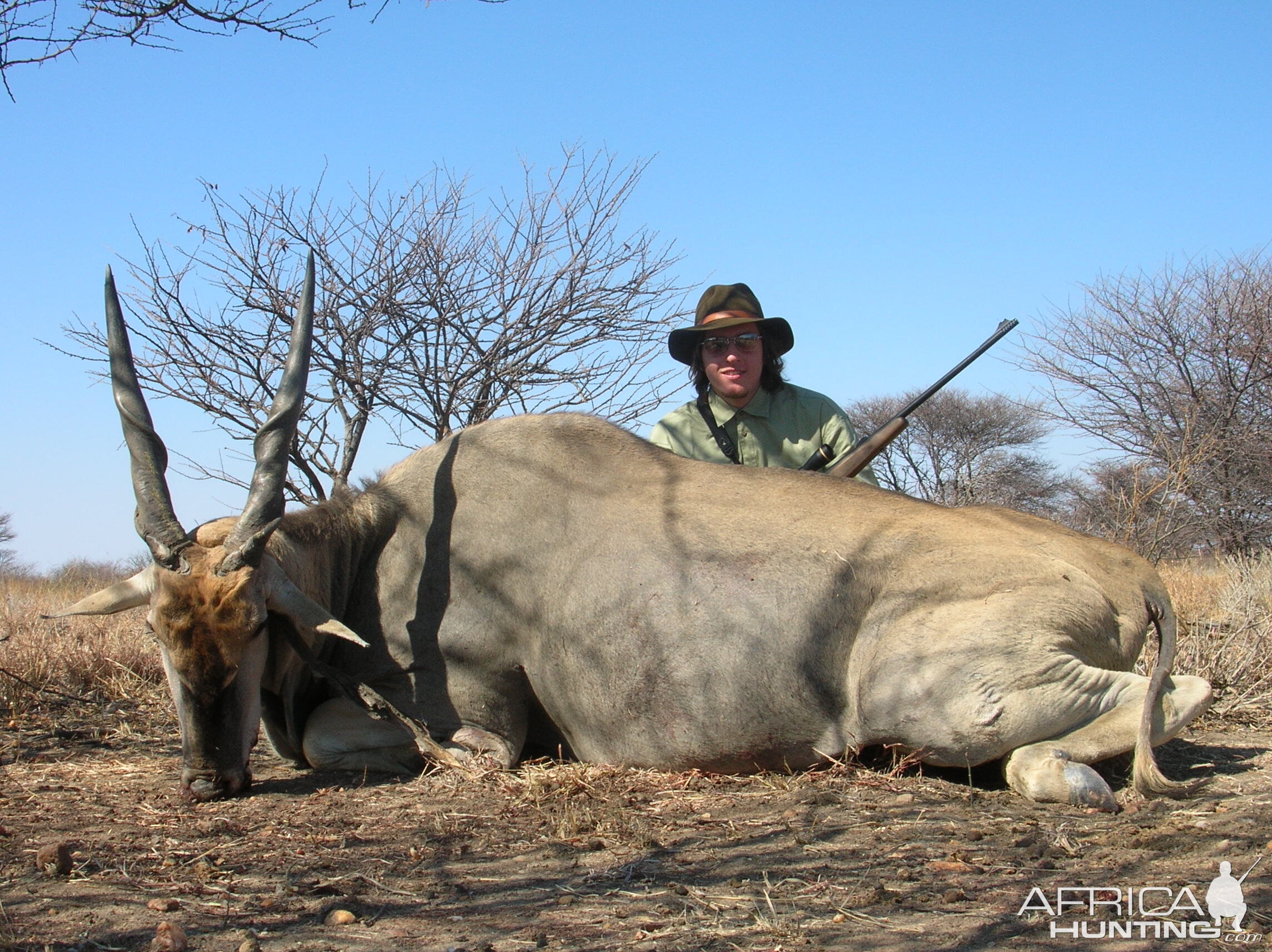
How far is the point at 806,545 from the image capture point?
14.4 ft

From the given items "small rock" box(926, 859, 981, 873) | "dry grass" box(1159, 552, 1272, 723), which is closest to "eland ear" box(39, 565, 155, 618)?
"small rock" box(926, 859, 981, 873)

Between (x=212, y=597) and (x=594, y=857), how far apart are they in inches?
66.8

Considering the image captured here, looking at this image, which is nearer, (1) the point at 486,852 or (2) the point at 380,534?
(1) the point at 486,852

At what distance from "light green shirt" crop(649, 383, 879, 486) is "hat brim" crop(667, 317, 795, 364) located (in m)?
0.28

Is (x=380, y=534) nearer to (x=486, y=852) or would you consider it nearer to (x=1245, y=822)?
(x=486, y=852)

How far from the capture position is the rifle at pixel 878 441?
19.6ft

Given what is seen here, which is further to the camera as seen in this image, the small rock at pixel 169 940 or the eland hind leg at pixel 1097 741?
the eland hind leg at pixel 1097 741

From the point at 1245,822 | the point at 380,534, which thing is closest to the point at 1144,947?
the point at 1245,822

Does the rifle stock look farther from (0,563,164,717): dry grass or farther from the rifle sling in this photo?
(0,563,164,717): dry grass

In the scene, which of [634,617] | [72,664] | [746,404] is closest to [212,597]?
[634,617]

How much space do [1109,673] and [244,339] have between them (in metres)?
7.34

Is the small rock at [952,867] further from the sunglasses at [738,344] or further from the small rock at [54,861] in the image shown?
the sunglasses at [738,344]

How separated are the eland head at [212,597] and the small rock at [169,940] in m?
1.50

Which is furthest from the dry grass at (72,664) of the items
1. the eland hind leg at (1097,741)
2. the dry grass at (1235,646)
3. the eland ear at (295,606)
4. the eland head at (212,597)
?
the dry grass at (1235,646)
